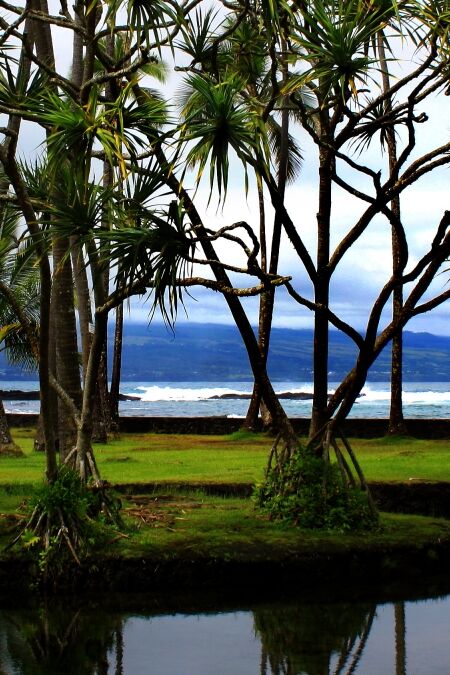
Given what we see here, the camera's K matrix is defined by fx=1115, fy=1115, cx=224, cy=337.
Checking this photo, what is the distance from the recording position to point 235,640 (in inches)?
376

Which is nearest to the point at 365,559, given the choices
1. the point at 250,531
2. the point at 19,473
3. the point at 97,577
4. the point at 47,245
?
the point at 250,531

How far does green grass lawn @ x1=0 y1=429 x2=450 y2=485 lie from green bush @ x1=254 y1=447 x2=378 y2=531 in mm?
3453

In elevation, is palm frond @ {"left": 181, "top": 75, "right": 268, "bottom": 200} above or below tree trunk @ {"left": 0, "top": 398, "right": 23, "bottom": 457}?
above

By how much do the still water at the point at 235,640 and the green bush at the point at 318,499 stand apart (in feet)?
6.03

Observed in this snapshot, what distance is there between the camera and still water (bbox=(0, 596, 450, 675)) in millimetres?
8664

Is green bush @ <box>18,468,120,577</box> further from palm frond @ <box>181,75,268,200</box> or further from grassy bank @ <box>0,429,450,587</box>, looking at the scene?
palm frond @ <box>181,75,268,200</box>

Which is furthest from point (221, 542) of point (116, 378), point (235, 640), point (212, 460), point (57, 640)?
point (116, 378)

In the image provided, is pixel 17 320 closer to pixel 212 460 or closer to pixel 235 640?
pixel 212 460

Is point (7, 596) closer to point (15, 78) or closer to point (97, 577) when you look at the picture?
point (97, 577)

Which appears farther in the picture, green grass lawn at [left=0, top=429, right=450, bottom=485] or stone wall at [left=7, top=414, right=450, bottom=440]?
stone wall at [left=7, top=414, right=450, bottom=440]

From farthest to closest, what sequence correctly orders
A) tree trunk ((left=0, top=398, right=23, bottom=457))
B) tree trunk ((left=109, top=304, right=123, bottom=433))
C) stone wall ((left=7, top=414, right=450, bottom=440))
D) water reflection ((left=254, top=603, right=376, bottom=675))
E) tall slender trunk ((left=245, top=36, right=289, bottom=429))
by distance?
tree trunk ((left=109, top=304, right=123, bottom=433)) → stone wall ((left=7, top=414, right=450, bottom=440)) → tall slender trunk ((left=245, top=36, right=289, bottom=429)) → tree trunk ((left=0, top=398, right=23, bottom=457)) → water reflection ((left=254, top=603, right=376, bottom=675))

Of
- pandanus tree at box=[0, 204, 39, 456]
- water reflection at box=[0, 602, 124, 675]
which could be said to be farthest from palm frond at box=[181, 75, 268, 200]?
pandanus tree at box=[0, 204, 39, 456]

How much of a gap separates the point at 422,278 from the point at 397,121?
74.3 inches

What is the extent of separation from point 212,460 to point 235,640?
11.9m
